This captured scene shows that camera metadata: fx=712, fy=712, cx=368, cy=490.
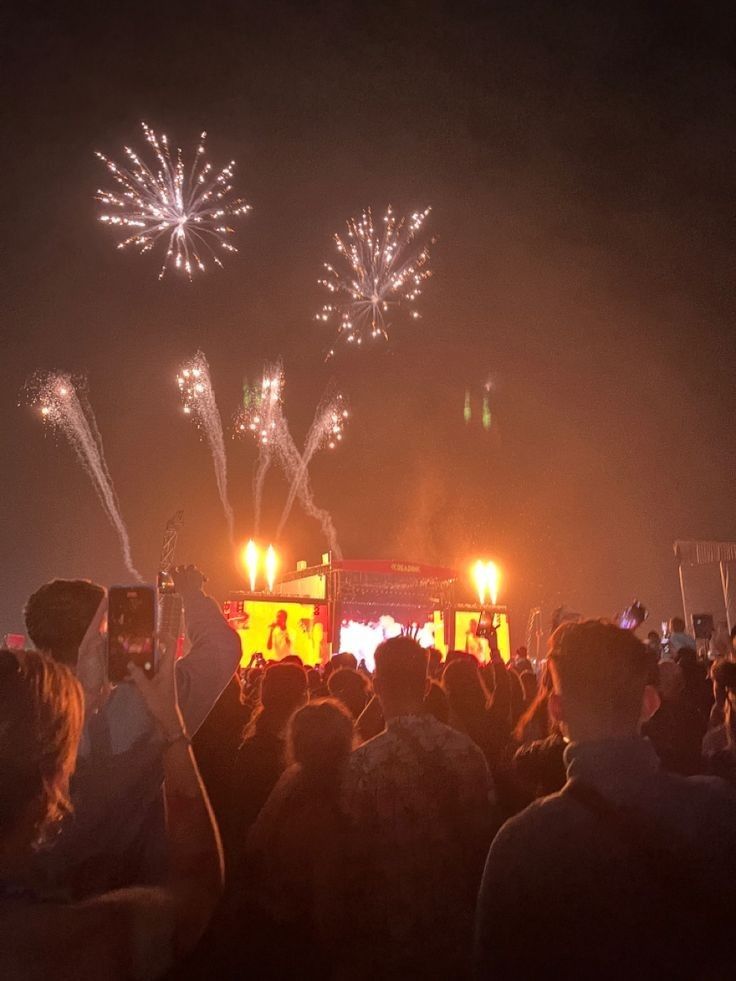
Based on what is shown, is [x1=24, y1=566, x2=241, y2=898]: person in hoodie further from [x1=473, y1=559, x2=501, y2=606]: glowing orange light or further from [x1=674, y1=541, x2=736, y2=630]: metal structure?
[x1=473, y1=559, x2=501, y2=606]: glowing orange light

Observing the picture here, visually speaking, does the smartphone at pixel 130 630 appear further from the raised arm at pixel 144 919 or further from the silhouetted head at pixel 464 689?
the silhouetted head at pixel 464 689

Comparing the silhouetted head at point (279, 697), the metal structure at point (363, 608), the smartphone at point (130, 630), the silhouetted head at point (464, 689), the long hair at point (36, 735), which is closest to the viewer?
the long hair at point (36, 735)

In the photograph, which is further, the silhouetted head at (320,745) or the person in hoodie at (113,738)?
the silhouetted head at (320,745)

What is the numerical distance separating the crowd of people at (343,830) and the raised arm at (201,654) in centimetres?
1

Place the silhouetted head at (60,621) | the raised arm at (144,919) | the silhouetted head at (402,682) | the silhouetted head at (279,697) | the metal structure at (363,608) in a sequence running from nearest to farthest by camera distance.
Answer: the raised arm at (144,919), the silhouetted head at (60,621), the silhouetted head at (402,682), the silhouetted head at (279,697), the metal structure at (363,608)

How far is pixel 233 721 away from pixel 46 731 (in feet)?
13.1

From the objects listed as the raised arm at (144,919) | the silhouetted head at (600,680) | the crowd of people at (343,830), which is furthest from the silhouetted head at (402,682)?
the raised arm at (144,919)

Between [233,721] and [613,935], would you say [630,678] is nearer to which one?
[613,935]

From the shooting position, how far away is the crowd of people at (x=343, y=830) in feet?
5.55

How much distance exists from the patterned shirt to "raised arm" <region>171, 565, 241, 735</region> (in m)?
0.87

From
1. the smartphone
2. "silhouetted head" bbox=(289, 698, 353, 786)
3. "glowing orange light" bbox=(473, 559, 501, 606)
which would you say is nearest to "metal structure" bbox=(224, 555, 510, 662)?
"glowing orange light" bbox=(473, 559, 501, 606)

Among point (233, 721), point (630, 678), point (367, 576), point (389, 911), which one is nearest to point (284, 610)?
point (367, 576)

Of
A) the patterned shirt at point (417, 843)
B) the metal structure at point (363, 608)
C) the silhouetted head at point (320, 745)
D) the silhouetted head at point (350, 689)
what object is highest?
the metal structure at point (363, 608)

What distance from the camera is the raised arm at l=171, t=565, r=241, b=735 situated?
10.1 ft
